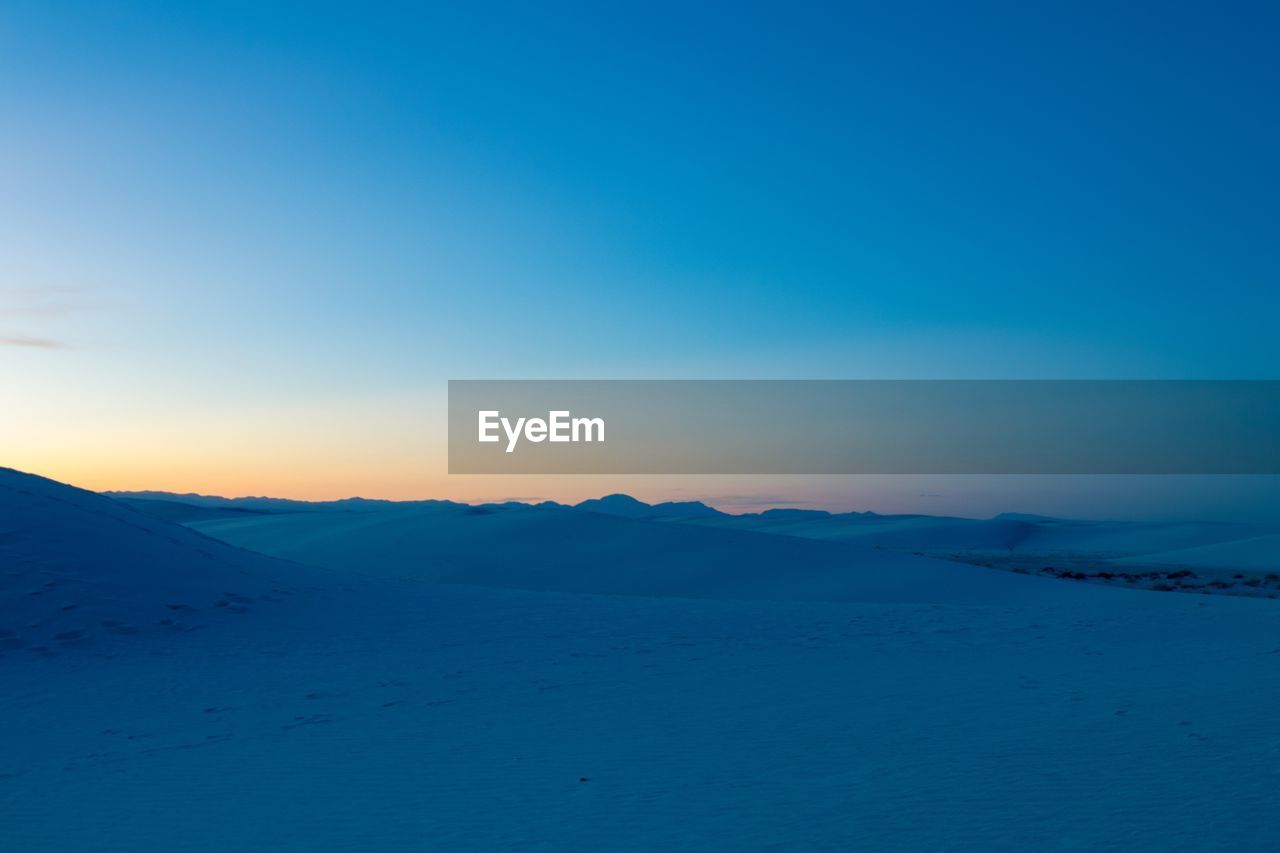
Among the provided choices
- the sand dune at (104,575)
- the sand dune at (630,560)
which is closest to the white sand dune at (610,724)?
the sand dune at (104,575)

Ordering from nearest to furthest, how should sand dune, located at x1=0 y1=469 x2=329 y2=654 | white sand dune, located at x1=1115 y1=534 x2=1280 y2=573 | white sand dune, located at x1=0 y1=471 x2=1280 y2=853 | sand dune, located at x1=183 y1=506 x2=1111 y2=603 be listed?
white sand dune, located at x1=0 y1=471 x2=1280 y2=853 → sand dune, located at x1=0 y1=469 x2=329 y2=654 → sand dune, located at x1=183 y1=506 x2=1111 y2=603 → white sand dune, located at x1=1115 y1=534 x2=1280 y2=573

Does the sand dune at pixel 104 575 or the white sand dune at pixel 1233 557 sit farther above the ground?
the sand dune at pixel 104 575

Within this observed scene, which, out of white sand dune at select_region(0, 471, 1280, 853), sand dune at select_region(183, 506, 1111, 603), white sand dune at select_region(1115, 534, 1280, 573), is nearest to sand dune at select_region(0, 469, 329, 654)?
white sand dune at select_region(0, 471, 1280, 853)

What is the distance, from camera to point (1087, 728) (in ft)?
23.3

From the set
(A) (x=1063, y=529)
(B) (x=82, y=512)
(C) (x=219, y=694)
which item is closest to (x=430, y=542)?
(B) (x=82, y=512)

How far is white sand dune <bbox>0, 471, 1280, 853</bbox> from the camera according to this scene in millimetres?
5293

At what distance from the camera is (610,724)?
25.6 ft

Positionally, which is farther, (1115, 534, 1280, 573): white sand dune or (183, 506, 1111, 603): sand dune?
(1115, 534, 1280, 573): white sand dune

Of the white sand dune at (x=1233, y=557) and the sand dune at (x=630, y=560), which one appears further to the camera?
the white sand dune at (x=1233, y=557)

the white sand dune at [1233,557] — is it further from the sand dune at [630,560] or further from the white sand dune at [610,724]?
the white sand dune at [610,724]

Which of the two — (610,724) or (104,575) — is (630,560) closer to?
(104,575)

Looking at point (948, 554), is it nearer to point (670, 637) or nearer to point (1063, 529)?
point (670, 637)

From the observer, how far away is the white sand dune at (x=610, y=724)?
5.29 meters

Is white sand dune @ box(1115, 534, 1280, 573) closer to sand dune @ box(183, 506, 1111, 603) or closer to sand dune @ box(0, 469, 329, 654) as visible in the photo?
sand dune @ box(183, 506, 1111, 603)
